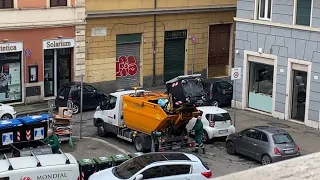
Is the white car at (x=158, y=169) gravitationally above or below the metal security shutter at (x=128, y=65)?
below

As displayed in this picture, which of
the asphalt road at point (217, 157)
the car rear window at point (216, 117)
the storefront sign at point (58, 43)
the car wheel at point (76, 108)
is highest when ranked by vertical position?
the storefront sign at point (58, 43)

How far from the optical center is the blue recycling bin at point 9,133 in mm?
19031

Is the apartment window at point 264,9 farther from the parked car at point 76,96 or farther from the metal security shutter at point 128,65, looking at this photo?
the parked car at point 76,96

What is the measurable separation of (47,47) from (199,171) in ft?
51.6

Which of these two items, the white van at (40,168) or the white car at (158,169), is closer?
the white van at (40,168)

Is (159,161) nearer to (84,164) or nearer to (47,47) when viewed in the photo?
(84,164)

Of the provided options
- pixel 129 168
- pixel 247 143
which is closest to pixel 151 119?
pixel 247 143

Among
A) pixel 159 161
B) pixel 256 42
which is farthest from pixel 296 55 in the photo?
pixel 159 161

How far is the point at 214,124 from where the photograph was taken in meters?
20.9

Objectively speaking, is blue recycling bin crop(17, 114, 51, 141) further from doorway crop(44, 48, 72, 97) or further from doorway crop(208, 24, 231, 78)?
doorway crop(208, 24, 231, 78)

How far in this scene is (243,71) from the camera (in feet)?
89.3

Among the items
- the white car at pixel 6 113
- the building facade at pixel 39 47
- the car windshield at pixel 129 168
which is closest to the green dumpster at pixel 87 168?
the car windshield at pixel 129 168

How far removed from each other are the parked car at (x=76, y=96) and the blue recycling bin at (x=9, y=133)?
6.65 m

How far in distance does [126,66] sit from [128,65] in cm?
15
